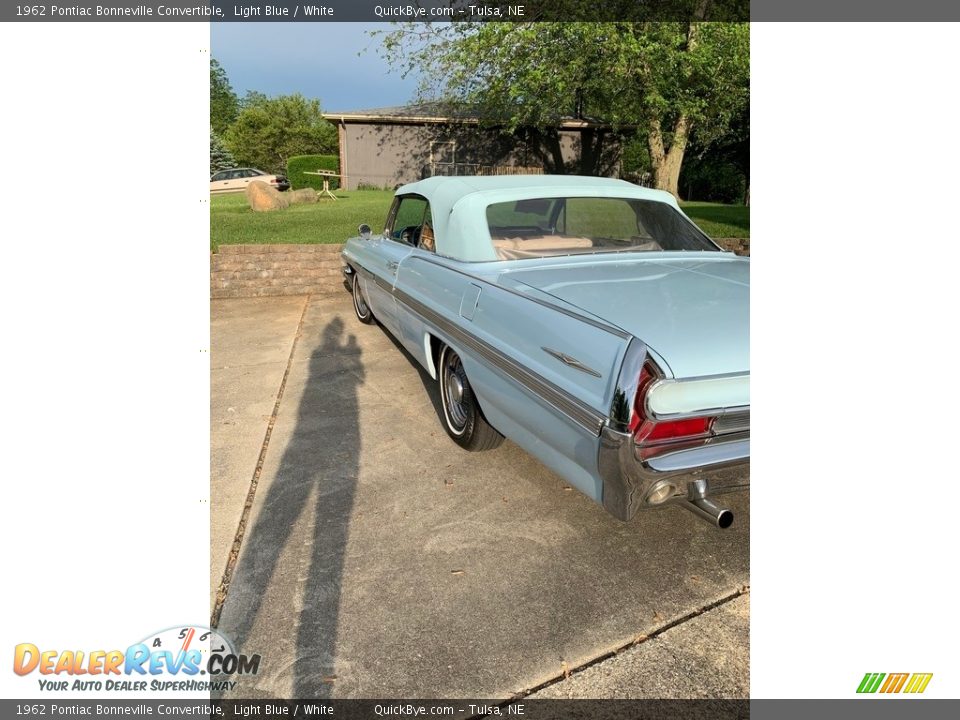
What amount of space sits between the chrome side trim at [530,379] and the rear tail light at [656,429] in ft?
0.41

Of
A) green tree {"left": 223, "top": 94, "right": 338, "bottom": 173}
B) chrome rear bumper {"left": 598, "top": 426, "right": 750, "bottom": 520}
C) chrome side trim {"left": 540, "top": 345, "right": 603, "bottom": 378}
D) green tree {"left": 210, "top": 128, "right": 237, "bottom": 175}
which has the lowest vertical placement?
chrome rear bumper {"left": 598, "top": 426, "right": 750, "bottom": 520}

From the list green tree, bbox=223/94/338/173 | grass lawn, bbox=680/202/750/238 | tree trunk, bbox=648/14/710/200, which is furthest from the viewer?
green tree, bbox=223/94/338/173

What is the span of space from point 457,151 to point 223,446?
22084 millimetres

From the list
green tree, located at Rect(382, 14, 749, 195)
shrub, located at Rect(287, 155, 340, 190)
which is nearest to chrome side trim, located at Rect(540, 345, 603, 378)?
green tree, located at Rect(382, 14, 749, 195)

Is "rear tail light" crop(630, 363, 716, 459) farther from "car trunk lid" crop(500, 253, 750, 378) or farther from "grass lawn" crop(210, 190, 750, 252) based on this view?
"grass lawn" crop(210, 190, 750, 252)

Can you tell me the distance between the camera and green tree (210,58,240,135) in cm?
5647

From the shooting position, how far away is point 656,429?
7.04 ft

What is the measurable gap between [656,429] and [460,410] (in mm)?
1710

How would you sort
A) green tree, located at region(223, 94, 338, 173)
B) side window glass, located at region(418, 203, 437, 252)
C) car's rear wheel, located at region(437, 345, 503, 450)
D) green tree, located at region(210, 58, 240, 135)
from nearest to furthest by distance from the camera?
car's rear wheel, located at region(437, 345, 503, 450)
side window glass, located at region(418, 203, 437, 252)
green tree, located at region(223, 94, 338, 173)
green tree, located at region(210, 58, 240, 135)

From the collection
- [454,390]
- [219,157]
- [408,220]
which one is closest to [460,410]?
[454,390]

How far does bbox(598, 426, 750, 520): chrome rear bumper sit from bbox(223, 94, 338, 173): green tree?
43742 mm
